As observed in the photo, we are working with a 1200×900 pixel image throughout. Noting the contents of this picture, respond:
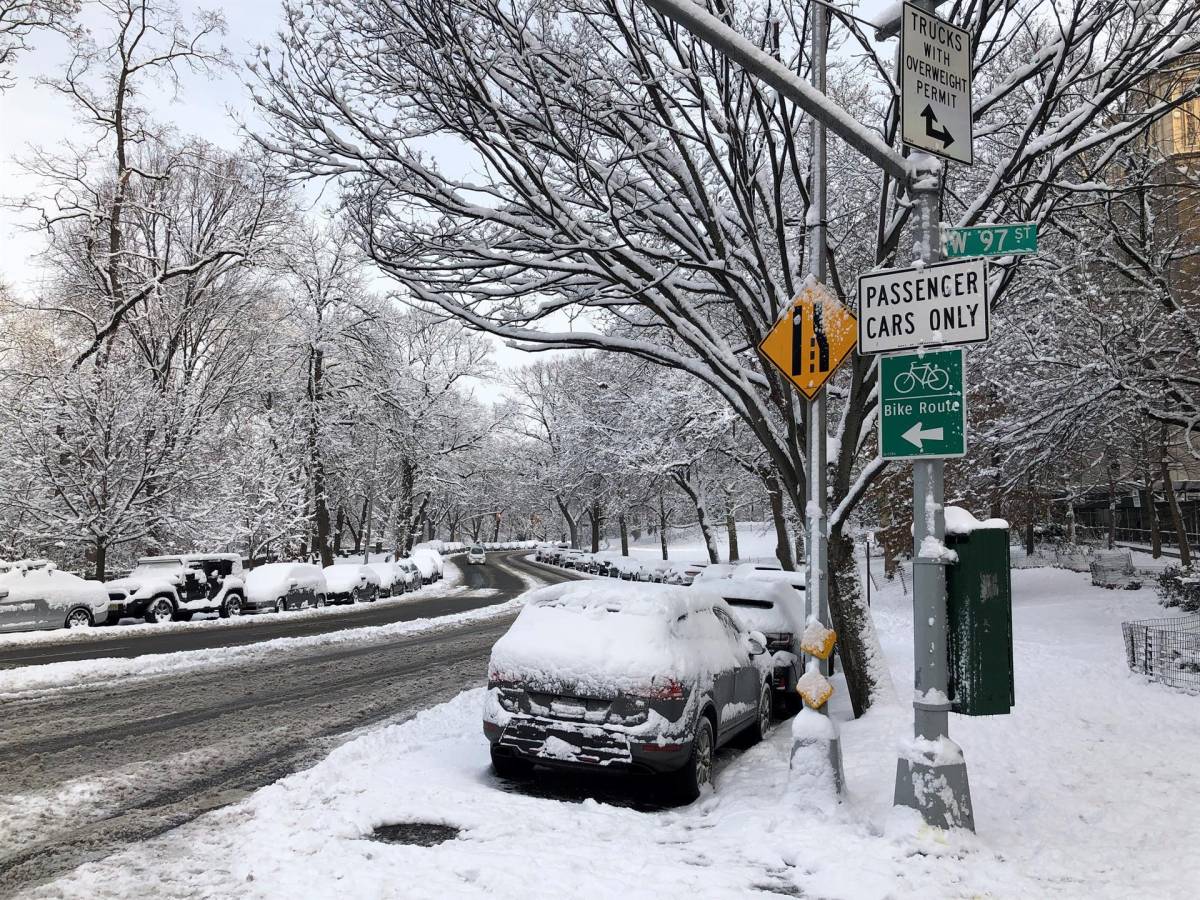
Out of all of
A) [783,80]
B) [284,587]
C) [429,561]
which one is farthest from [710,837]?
[429,561]

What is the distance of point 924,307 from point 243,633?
17.5 metres

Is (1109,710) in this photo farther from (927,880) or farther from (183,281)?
(183,281)

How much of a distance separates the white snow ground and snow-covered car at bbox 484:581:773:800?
0.41 metres

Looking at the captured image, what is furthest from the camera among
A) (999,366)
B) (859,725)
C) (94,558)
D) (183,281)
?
(183,281)

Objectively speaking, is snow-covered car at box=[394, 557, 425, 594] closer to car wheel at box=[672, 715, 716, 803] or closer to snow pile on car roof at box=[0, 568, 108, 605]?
snow pile on car roof at box=[0, 568, 108, 605]

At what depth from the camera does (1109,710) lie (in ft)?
35.1

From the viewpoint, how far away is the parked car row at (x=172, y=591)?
18516 mm

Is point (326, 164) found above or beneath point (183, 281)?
beneath

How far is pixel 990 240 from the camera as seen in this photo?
20.0 feet

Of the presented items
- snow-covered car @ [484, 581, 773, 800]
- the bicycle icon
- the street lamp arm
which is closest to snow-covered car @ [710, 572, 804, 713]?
snow-covered car @ [484, 581, 773, 800]

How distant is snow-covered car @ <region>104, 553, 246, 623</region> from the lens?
69.6 ft

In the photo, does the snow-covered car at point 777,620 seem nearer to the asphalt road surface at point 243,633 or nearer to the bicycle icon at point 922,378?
the bicycle icon at point 922,378

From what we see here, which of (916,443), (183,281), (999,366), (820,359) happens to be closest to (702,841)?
(916,443)

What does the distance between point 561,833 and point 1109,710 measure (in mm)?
8241
